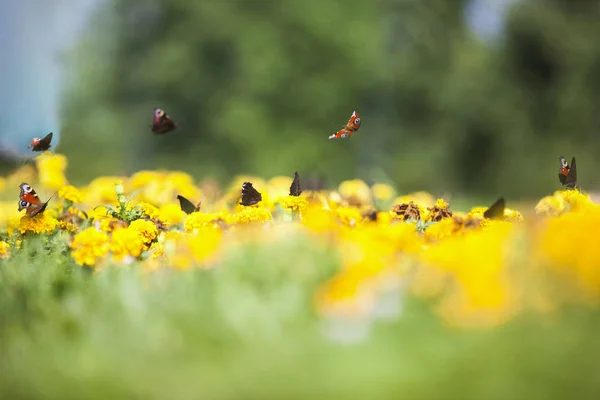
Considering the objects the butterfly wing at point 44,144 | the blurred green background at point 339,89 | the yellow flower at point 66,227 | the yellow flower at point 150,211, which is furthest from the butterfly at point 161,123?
the blurred green background at point 339,89

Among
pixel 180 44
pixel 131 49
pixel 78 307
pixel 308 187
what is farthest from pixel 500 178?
pixel 78 307

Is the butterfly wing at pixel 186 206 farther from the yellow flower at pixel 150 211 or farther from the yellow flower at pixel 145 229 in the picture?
the yellow flower at pixel 145 229

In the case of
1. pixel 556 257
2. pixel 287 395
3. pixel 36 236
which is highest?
pixel 36 236

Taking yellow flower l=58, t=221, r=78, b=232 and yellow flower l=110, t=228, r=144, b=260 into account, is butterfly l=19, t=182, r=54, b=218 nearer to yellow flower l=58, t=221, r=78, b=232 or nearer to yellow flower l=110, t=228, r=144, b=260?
yellow flower l=58, t=221, r=78, b=232

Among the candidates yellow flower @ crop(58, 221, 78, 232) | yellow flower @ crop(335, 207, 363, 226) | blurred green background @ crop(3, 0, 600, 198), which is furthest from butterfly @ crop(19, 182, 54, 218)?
blurred green background @ crop(3, 0, 600, 198)

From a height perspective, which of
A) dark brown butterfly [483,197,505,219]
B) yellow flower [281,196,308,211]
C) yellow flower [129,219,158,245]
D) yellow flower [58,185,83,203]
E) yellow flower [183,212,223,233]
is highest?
yellow flower [58,185,83,203]

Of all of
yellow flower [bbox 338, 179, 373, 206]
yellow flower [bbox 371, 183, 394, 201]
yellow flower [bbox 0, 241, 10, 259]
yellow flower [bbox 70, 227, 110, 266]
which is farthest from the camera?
yellow flower [bbox 371, 183, 394, 201]

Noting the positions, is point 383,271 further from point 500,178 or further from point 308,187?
point 500,178
